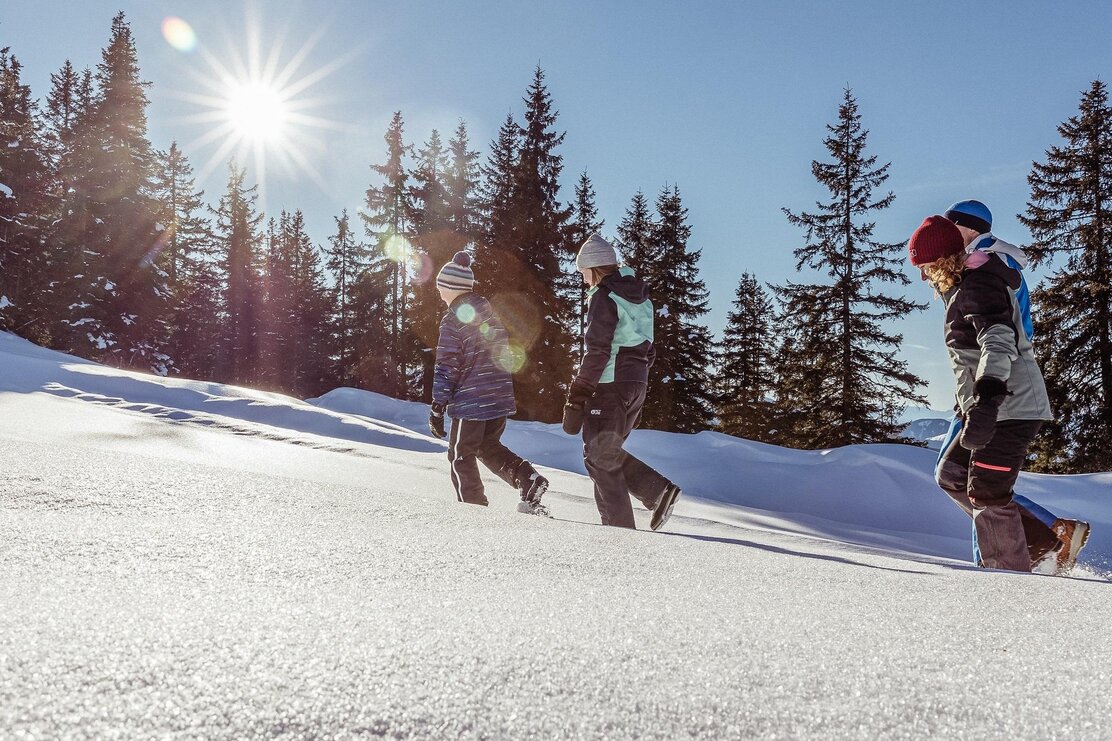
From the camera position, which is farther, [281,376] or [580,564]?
[281,376]

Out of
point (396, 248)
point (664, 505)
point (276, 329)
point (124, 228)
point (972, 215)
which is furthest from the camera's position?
point (276, 329)

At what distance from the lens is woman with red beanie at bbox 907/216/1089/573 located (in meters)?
2.59

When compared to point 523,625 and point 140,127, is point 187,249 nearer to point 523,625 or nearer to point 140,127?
point 140,127

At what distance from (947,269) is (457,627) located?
2786 millimetres

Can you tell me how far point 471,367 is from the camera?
13.4 feet

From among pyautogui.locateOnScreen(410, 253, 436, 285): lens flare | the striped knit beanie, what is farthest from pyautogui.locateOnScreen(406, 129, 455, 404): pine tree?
the striped knit beanie

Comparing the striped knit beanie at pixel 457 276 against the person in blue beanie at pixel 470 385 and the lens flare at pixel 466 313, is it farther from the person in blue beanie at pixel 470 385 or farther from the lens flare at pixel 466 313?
the lens flare at pixel 466 313

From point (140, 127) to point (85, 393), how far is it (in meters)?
23.2

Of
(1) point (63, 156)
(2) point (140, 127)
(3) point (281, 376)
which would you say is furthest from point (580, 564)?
(3) point (281, 376)

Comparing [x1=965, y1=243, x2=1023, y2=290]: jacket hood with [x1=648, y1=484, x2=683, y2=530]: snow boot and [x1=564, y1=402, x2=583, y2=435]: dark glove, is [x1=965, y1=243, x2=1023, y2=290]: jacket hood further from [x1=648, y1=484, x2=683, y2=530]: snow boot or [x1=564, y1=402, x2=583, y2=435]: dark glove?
[x1=564, y1=402, x2=583, y2=435]: dark glove

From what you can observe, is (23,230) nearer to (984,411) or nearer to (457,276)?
(457,276)

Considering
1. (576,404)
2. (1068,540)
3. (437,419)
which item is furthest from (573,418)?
(1068,540)

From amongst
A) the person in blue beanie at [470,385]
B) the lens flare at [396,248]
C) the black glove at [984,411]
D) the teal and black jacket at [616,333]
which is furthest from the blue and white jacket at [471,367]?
the lens flare at [396,248]

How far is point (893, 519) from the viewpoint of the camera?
18.7ft
